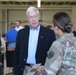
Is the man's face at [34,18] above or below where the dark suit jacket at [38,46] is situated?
above

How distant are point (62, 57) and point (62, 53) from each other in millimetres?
31

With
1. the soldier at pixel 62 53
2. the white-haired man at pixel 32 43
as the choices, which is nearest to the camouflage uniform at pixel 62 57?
the soldier at pixel 62 53

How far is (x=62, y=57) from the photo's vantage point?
194 centimetres

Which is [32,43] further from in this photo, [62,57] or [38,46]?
[62,57]

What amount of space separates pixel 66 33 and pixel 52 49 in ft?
0.61

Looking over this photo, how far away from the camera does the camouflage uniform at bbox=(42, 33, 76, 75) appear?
193cm

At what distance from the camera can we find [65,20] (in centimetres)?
204

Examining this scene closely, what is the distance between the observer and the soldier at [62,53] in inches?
76.2

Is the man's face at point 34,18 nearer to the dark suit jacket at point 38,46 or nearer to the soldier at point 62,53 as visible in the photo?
the dark suit jacket at point 38,46

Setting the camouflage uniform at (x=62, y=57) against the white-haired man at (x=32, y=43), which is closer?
the camouflage uniform at (x=62, y=57)

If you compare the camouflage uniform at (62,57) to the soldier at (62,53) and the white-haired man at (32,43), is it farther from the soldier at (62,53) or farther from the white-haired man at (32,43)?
the white-haired man at (32,43)

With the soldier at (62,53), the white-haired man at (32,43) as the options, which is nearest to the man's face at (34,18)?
the white-haired man at (32,43)

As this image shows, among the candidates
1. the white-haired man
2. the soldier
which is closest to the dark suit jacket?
the white-haired man

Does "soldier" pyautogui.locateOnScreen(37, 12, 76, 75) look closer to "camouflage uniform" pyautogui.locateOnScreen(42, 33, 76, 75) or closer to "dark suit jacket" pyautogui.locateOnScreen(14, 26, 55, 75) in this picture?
"camouflage uniform" pyautogui.locateOnScreen(42, 33, 76, 75)
